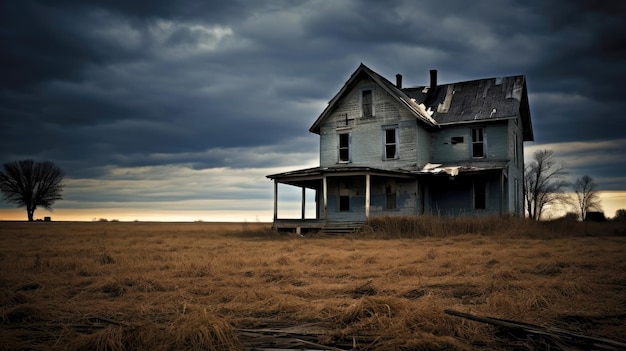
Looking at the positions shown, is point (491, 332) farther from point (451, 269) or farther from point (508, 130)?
point (508, 130)

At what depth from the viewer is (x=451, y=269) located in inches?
369

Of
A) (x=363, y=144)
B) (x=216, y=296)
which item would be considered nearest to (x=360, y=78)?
(x=363, y=144)

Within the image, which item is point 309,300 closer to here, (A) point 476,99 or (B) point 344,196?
(B) point 344,196

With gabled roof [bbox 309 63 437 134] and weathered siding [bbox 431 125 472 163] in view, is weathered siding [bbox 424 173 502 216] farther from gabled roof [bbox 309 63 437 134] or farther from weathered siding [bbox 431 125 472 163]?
gabled roof [bbox 309 63 437 134]

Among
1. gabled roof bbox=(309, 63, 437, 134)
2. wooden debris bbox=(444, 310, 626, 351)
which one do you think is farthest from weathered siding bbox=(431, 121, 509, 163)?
wooden debris bbox=(444, 310, 626, 351)

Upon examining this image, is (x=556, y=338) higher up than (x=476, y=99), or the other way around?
(x=476, y=99)

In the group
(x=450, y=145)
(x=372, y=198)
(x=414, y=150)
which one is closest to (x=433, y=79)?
(x=450, y=145)

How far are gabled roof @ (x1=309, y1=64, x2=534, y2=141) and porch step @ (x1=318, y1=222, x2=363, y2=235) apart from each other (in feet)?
21.0

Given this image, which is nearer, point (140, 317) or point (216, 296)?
point (140, 317)

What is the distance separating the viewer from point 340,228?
22.8 meters

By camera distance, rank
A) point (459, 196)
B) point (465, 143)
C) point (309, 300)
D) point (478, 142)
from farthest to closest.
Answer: point (465, 143), point (478, 142), point (459, 196), point (309, 300)

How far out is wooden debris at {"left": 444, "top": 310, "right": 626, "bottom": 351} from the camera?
3.87m

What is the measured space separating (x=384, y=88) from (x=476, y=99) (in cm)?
556

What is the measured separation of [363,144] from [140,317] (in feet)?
69.8
